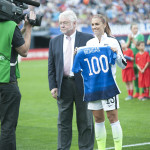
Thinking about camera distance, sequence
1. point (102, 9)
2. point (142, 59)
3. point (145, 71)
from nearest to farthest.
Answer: point (142, 59), point (145, 71), point (102, 9)

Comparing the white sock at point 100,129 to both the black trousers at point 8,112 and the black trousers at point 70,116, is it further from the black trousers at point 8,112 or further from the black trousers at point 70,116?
the black trousers at point 8,112

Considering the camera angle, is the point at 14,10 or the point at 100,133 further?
the point at 100,133

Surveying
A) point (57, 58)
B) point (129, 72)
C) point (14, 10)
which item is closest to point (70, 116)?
point (57, 58)

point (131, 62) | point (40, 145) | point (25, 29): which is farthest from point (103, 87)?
Answer: point (131, 62)

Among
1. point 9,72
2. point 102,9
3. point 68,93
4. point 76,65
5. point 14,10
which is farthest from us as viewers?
point 102,9

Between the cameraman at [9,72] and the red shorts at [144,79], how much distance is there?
8103 mm

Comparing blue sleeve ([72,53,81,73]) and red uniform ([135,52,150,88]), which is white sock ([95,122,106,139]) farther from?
red uniform ([135,52,150,88])

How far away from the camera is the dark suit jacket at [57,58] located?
23.6 feet

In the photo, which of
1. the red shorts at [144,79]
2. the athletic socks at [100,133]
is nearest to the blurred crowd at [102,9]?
the red shorts at [144,79]

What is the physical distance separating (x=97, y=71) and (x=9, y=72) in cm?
134

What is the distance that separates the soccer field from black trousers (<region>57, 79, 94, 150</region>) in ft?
3.35

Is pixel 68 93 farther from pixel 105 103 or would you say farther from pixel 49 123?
pixel 49 123

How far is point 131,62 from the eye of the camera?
14.4 m

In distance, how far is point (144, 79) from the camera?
46.1 feet
